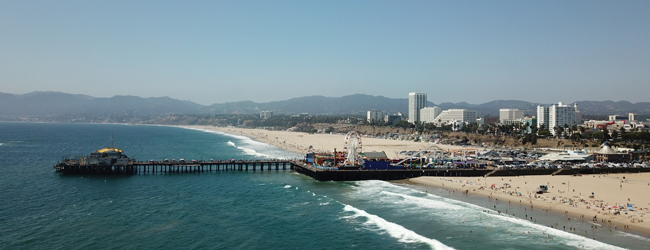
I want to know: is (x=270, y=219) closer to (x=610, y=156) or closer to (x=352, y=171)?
(x=352, y=171)

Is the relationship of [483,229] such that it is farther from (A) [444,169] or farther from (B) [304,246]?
(A) [444,169]

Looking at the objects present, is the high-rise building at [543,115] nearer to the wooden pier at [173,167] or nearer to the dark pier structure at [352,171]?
the dark pier structure at [352,171]

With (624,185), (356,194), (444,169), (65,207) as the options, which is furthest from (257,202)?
(624,185)

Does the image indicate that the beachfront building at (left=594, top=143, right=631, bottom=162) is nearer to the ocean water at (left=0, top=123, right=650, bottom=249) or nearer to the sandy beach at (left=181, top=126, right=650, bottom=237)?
the sandy beach at (left=181, top=126, right=650, bottom=237)

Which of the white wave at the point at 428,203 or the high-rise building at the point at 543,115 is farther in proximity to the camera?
the high-rise building at the point at 543,115

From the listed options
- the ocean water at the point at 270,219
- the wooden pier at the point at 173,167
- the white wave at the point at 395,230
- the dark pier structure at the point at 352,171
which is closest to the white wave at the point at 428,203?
the ocean water at the point at 270,219

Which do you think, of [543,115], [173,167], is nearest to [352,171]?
[173,167]
